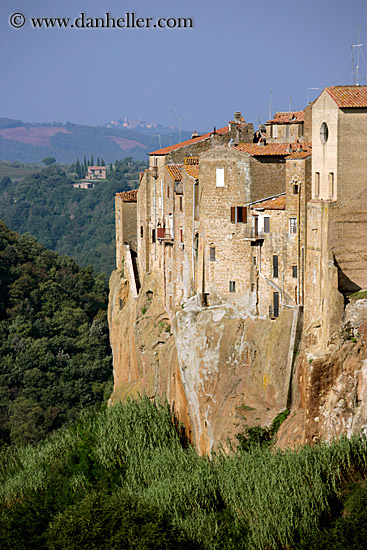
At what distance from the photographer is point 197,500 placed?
35719mm

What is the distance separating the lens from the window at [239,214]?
40531 millimetres

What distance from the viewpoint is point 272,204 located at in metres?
39.6

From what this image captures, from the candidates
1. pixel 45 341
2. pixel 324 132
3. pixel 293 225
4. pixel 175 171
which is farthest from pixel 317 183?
pixel 45 341

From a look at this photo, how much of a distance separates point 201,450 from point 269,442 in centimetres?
415

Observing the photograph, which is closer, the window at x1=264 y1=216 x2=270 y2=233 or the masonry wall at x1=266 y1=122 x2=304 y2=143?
the window at x1=264 y1=216 x2=270 y2=233

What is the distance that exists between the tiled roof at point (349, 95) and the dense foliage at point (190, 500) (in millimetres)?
11354

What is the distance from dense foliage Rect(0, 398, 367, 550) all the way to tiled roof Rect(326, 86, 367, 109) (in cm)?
1135

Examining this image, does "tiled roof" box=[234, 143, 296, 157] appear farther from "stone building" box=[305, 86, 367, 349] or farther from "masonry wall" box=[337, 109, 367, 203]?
"masonry wall" box=[337, 109, 367, 203]

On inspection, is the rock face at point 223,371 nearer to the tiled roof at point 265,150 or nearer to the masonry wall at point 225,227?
the masonry wall at point 225,227

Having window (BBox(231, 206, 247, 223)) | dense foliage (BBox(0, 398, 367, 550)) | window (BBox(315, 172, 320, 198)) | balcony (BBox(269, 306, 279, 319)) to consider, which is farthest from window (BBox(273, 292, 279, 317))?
dense foliage (BBox(0, 398, 367, 550))

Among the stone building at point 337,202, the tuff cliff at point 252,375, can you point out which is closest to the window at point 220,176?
the tuff cliff at point 252,375

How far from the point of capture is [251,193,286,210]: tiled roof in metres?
39.3

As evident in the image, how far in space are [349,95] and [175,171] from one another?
44.3 ft

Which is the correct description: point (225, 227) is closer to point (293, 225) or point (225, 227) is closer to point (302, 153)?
point (293, 225)
